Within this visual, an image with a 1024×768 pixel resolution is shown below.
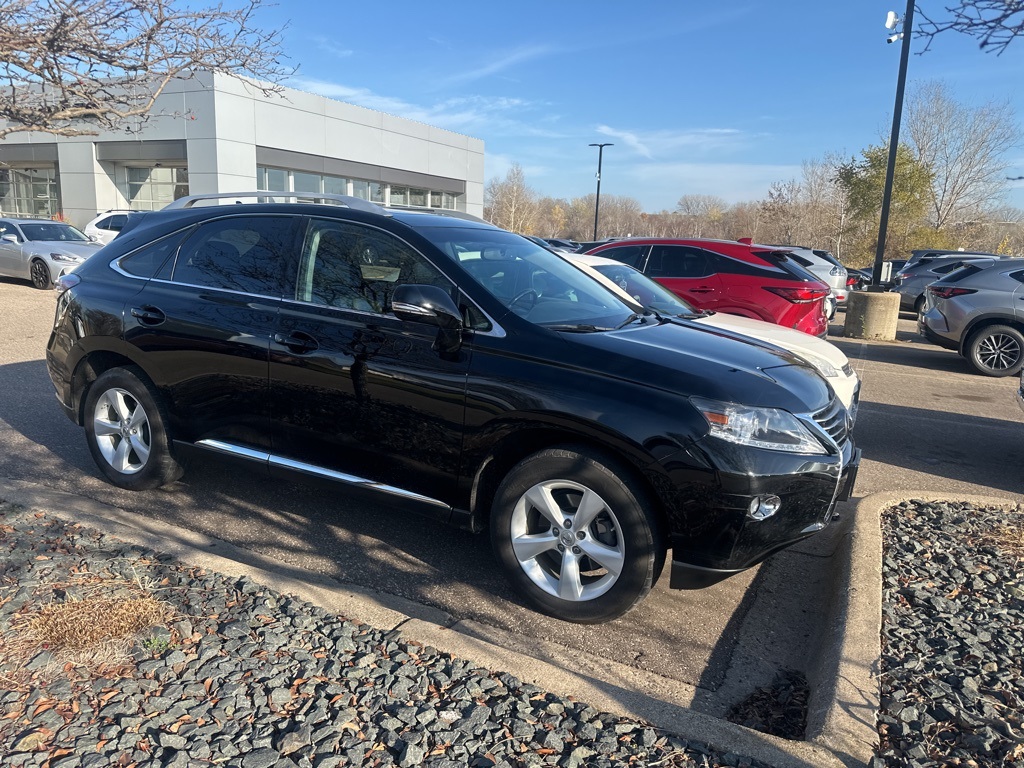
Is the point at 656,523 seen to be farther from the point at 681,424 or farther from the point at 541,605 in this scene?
the point at 541,605

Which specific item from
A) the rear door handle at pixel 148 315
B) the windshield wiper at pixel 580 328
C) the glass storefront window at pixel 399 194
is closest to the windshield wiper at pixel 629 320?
the windshield wiper at pixel 580 328

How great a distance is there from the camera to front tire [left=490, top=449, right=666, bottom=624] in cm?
328

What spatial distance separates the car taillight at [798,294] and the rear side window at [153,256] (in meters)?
7.16


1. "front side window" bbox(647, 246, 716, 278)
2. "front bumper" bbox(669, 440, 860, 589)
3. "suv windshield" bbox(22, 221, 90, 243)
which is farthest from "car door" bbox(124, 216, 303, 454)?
"suv windshield" bbox(22, 221, 90, 243)

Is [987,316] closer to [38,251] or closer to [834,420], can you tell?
[834,420]

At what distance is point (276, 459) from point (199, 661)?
1.53m

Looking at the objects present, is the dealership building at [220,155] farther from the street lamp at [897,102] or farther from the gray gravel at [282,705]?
the gray gravel at [282,705]

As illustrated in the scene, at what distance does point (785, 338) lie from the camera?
5.90m

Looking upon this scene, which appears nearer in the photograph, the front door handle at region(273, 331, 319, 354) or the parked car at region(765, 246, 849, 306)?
the front door handle at region(273, 331, 319, 354)

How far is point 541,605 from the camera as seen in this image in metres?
3.55

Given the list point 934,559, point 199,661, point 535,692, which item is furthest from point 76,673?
point 934,559

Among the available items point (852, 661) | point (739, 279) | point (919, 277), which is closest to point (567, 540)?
point (852, 661)

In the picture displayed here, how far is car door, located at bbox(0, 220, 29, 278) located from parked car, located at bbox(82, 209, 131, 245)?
→ 8.39 ft

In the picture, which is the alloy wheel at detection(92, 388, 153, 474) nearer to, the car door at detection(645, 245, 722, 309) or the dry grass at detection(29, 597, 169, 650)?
the dry grass at detection(29, 597, 169, 650)
